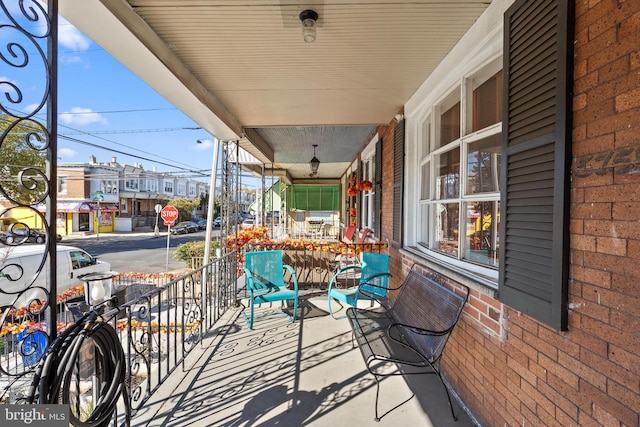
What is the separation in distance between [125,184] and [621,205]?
117 feet

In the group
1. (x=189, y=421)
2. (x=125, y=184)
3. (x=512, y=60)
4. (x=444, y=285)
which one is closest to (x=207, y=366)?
(x=189, y=421)

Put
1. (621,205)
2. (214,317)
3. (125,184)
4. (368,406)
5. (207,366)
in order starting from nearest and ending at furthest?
(621,205)
(368,406)
(207,366)
(214,317)
(125,184)

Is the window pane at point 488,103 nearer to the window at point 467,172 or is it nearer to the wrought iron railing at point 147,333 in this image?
the window at point 467,172

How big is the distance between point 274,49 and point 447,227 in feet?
6.74

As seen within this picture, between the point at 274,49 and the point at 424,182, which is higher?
the point at 274,49

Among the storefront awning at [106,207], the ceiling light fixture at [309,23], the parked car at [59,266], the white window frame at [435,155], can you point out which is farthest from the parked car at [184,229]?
the ceiling light fixture at [309,23]

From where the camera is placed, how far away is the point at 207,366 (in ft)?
8.44

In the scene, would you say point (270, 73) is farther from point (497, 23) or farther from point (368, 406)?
point (368, 406)

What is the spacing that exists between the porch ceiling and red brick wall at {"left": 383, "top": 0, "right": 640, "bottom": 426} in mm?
1008

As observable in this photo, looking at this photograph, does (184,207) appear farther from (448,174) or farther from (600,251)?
(600,251)

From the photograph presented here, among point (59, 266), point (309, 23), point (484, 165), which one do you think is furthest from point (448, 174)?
point (59, 266)

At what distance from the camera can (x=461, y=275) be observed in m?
2.10

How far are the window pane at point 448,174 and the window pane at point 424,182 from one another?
0.25 meters

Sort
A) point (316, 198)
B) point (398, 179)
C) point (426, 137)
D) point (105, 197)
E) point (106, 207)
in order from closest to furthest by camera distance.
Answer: point (426, 137) → point (398, 179) → point (316, 198) → point (105, 197) → point (106, 207)
